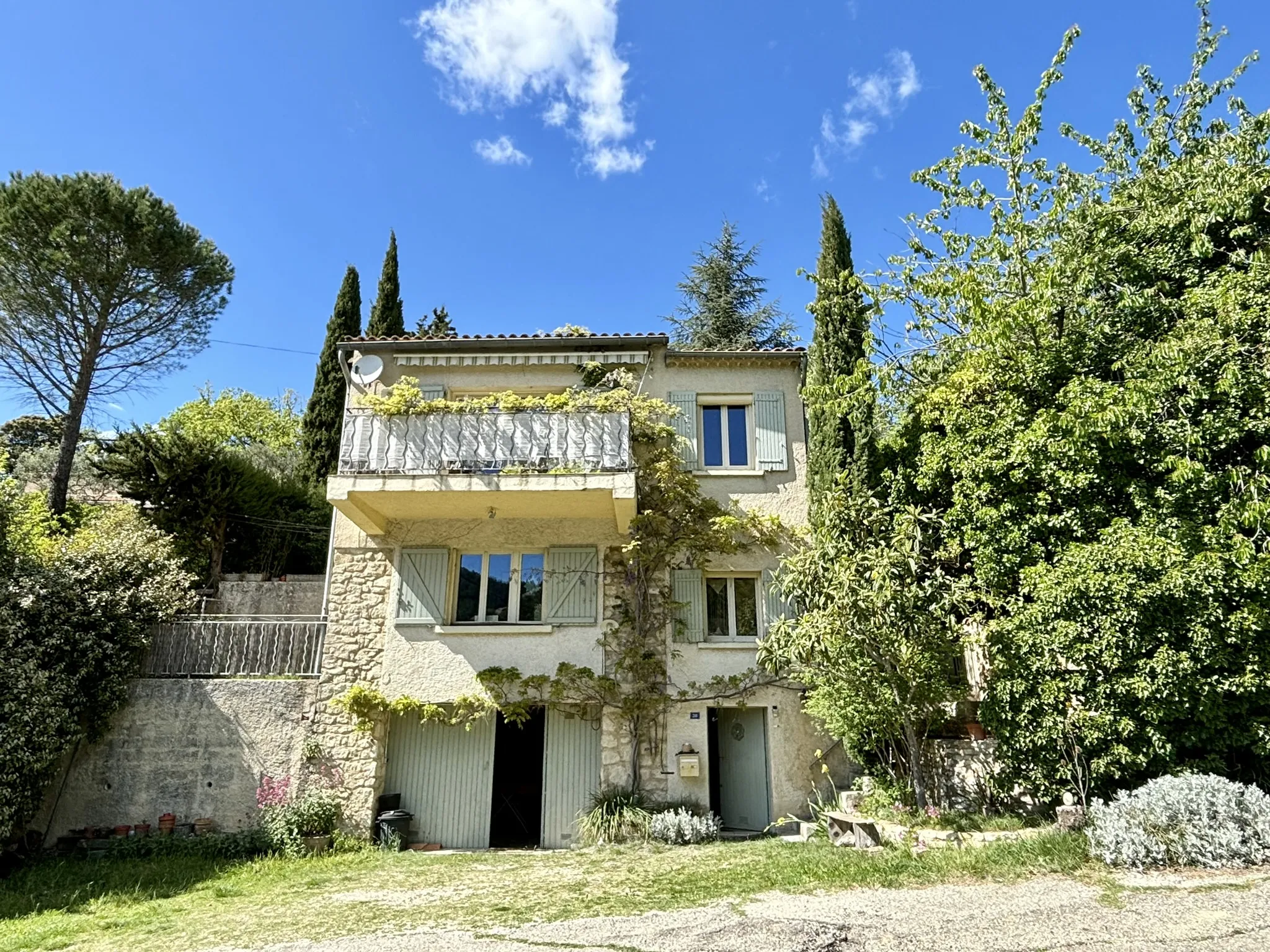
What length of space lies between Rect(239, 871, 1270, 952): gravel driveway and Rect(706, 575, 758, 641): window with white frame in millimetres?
5886

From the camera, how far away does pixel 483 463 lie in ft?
38.0

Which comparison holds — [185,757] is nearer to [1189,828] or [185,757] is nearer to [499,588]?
[499,588]

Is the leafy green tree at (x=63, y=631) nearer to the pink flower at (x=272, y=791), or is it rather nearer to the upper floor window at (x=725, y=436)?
the pink flower at (x=272, y=791)

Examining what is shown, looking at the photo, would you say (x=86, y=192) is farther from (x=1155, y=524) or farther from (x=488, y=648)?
(x=1155, y=524)

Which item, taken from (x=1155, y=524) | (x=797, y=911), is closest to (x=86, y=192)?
(x=797, y=911)

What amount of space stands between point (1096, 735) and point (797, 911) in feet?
14.9

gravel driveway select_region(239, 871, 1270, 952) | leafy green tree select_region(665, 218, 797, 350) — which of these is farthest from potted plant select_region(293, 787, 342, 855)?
leafy green tree select_region(665, 218, 797, 350)

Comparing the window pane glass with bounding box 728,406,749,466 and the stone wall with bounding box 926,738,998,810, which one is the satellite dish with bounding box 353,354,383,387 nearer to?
the window pane glass with bounding box 728,406,749,466

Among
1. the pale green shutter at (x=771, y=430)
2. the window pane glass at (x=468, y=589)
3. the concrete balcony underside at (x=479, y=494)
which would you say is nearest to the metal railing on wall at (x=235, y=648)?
the concrete balcony underside at (x=479, y=494)

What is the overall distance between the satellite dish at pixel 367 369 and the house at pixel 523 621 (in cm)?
47

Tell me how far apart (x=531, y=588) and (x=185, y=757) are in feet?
19.1

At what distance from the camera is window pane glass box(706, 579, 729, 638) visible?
12375 millimetres

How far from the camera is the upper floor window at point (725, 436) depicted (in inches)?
520

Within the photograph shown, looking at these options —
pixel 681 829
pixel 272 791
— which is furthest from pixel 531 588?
pixel 272 791
